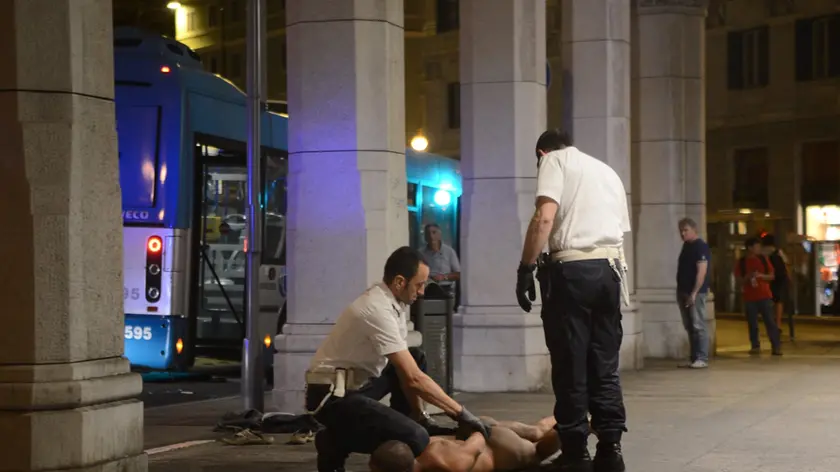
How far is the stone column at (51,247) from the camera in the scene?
25.7 feet

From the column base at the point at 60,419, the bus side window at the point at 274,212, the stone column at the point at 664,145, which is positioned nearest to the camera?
the column base at the point at 60,419

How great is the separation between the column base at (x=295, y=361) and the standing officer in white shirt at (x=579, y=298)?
3.40 meters

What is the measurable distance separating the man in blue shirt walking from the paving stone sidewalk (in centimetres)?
76

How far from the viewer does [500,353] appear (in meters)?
15.2

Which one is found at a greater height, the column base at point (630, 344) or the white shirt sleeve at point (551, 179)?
the white shirt sleeve at point (551, 179)

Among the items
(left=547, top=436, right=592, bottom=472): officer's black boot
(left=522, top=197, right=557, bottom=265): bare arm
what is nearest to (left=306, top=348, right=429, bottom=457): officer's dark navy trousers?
(left=547, top=436, right=592, bottom=472): officer's black boot

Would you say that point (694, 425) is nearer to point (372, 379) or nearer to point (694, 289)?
point (372, 379)

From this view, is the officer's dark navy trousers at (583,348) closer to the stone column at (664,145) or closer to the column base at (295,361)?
the column base at (295,361)

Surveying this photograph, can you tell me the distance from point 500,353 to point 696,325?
4.11 metres

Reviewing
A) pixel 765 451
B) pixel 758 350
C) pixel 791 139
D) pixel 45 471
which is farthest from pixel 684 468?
pixel 791 139

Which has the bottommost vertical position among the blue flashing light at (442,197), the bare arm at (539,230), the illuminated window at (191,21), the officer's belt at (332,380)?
the officer's belt at (332,380)

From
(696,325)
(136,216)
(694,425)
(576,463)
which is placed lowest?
(694,425)

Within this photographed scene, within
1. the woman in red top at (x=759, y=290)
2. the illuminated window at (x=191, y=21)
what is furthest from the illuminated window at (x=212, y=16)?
the woman in red top at (x=759, y=290)

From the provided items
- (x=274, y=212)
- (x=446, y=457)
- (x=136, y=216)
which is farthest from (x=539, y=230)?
(x=274, y=212)
